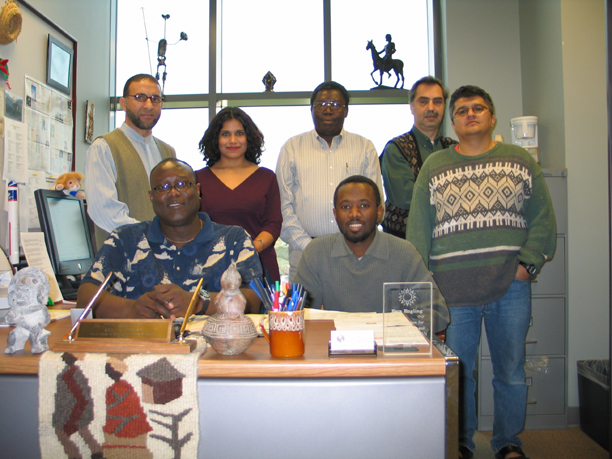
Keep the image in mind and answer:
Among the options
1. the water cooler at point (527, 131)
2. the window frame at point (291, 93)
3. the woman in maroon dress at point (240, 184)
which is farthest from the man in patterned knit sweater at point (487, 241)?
the window frame at point (291, 93)

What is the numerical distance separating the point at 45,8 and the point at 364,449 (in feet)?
11.3

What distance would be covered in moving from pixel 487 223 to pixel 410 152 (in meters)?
0.61

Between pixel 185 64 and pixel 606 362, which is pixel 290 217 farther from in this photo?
pixel 185 64

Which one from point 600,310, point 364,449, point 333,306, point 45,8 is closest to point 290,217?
point 333,306

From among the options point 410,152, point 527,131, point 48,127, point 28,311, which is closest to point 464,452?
point 410,152

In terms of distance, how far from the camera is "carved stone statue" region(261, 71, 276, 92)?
3.99 metres

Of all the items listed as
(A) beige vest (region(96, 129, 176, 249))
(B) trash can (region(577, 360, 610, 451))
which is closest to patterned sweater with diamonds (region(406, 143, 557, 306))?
(B) trash can (region(577, 360, 610, 451))

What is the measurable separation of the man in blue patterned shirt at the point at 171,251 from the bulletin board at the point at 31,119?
124 cm

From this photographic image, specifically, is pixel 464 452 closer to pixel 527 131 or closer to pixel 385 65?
pixel 527 131

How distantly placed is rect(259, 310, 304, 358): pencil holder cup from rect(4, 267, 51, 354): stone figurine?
50 cm

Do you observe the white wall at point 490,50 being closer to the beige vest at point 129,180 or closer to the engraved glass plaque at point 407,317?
the beige vest at point 129,180

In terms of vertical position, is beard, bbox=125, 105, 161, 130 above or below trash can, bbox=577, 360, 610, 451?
above

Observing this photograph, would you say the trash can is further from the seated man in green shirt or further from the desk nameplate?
the desk nameplate

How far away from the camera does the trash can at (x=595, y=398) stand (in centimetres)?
247
